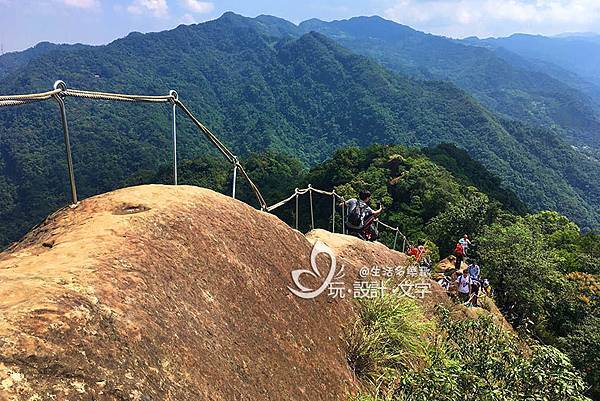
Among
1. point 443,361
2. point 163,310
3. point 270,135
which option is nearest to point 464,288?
point 443,361

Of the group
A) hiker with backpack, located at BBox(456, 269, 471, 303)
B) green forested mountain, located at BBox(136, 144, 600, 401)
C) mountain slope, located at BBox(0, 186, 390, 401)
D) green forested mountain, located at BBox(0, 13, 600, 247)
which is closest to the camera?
mountain slope, located at BBox(0, 186, 390, 401)

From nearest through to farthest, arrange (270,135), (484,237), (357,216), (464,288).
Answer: (357,216) < (464,288) < (484,237) < (270,135)

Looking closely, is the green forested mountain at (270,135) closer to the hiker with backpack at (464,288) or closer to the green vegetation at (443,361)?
the hiker with backpack at (464,288)

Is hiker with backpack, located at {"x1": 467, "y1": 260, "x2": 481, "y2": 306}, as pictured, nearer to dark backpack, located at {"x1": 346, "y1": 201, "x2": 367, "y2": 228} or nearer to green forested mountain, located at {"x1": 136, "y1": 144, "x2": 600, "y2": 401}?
green forested mountain, located at {"x1": 136, "y1": 144, "x2": 600, "y2": 401}

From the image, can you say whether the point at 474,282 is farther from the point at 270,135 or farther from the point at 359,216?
the point at 270,135

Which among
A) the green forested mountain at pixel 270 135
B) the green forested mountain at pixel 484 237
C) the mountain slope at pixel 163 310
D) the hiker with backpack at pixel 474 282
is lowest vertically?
the green forested mountain at pixel 270 135

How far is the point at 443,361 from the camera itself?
4148 millimetres

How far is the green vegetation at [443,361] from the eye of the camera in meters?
3.57

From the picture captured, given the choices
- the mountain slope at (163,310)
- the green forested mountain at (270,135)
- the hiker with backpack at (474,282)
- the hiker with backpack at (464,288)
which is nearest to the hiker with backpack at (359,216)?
the hiker with backpack at (464,288)

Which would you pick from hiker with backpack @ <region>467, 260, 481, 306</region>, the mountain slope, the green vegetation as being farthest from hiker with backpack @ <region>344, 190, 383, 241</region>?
the mountain slope

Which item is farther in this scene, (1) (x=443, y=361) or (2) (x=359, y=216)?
(2) (x=359, y=216)

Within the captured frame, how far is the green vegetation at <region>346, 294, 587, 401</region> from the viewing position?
357 cm

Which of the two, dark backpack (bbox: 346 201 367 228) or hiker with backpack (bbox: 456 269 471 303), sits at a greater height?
dark backpack (bbox: 346 201 367 228)

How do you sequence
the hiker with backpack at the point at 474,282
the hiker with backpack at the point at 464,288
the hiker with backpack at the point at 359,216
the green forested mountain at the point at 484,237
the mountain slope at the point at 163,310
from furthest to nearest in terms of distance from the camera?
the hiker with backpack at the point at 474,282, the hiker with backpack at the point at 464,288, the hiker with backpack at the point at 359,216, the green forested mountain at the point at 484,237, the mountain slope at the point at 163,310
